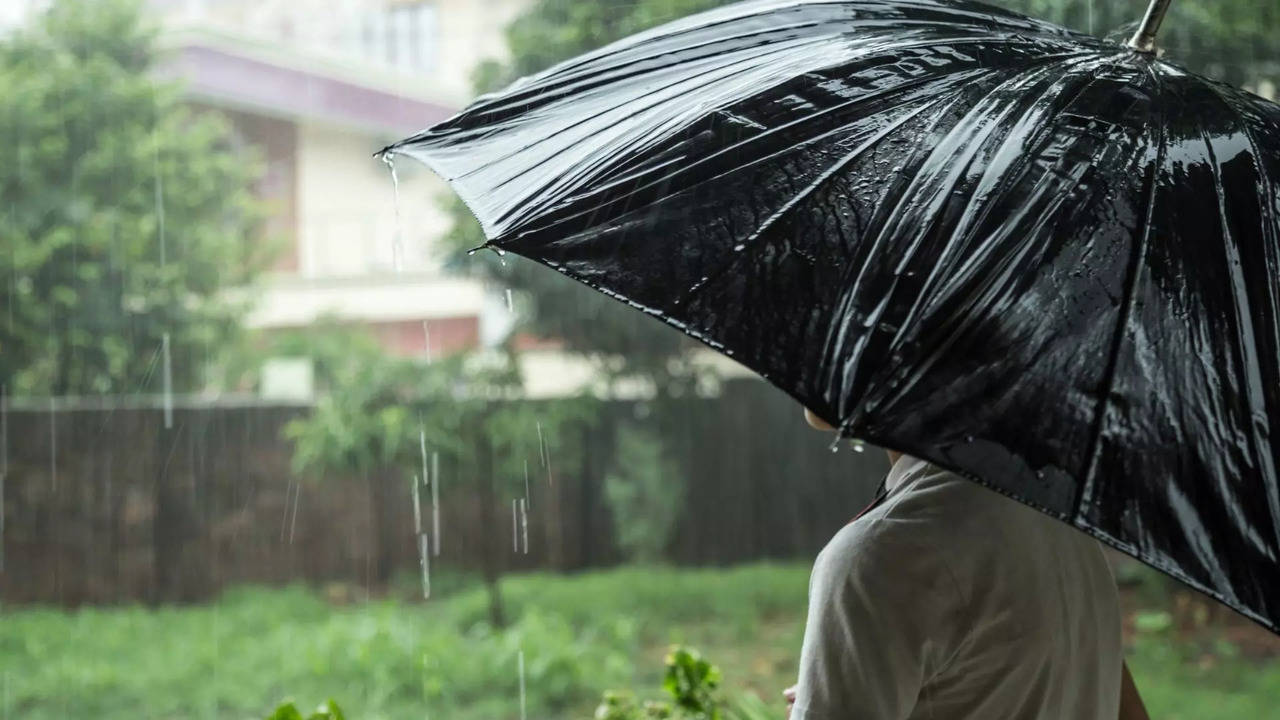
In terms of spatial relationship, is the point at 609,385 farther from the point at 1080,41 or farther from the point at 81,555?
the point at 1080,41

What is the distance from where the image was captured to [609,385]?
6.24 m

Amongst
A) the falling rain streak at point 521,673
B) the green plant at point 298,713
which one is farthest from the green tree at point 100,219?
the green plant at point 298,713

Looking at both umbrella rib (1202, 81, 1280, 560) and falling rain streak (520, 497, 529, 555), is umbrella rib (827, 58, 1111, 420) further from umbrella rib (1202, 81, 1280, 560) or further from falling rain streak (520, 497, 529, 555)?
falling rain streak (520, 497, 529, 555)

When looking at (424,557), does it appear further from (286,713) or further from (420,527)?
(286,713)

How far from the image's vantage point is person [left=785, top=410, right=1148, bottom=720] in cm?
95

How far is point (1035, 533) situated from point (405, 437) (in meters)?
5.18

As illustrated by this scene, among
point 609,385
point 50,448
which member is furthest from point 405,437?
point 50,448

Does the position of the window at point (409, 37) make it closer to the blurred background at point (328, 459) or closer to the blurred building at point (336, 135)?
the blurred building at point (336, 135)

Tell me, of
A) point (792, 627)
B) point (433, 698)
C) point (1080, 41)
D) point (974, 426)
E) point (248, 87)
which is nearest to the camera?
point (974, 426)

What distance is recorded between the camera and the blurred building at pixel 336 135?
7.47m

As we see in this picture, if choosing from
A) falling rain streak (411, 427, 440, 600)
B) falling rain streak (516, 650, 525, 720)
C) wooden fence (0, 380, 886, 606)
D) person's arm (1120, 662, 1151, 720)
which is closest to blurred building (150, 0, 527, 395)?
wooden fence (0, 380, 886, 606)

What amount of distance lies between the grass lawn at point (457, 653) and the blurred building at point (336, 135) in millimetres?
1578

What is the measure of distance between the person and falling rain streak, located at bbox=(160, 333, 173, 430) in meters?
6.40

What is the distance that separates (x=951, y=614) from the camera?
38.7 inches
